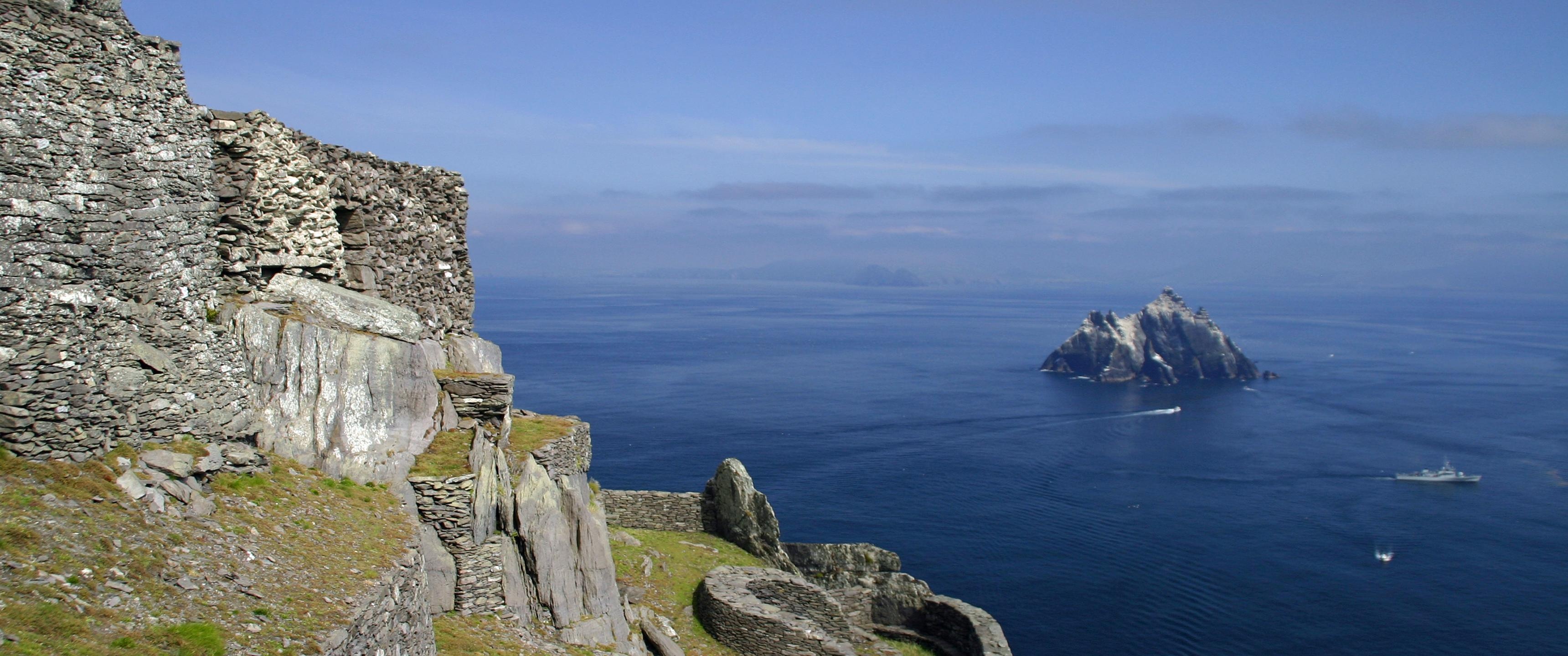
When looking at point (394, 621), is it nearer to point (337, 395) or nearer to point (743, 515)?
point (337, 395)

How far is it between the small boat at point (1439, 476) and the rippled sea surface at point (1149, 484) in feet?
4.31

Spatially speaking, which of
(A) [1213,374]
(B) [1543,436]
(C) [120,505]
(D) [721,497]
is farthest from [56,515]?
(A) [1213,374]

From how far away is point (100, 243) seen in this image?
11.8 m

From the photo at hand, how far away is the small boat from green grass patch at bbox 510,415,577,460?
258ft

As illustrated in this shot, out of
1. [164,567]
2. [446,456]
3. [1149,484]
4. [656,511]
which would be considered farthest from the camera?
[1149,484]

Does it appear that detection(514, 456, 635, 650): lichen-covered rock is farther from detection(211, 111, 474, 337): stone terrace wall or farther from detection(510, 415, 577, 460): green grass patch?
detection(211, 111, 474, 337): stone terrace wall

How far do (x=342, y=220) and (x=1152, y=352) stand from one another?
465 ft

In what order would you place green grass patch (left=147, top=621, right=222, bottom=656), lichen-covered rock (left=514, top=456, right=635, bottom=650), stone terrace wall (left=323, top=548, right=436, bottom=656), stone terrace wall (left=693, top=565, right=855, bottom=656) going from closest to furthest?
green grass patch (left=147, top=621, right=222, bottom=656), stone terrace wall (left=323, top=548, right=436, bottom=656), lichen-covered rock (left=514, top=456, right=635, bottom=650), stone terrace wall (left=693, top=565, right=855, bottom=656)

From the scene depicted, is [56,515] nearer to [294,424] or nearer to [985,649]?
[294,424]

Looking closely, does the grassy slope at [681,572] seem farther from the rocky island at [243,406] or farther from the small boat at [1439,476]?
the small boat at [1439,476]

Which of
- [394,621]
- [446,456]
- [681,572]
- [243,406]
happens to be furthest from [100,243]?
[681,572]

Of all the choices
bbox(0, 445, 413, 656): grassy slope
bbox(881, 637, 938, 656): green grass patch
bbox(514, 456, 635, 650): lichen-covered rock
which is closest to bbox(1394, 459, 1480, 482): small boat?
bbox(881, 637, 938, 656): green grass patch

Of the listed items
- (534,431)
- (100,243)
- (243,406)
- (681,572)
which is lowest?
(681,572)

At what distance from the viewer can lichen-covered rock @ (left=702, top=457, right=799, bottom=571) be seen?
3166cm
